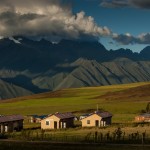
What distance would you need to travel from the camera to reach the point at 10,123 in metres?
124

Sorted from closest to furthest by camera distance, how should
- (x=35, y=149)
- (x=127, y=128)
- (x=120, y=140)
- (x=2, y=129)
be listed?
1. (x=35, y=149)
2. (x=120, y=140)
3. (x=127, y=128)
4. (x=2, y=129)

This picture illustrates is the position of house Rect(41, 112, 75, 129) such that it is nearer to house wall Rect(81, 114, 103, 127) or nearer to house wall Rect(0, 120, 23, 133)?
house wall Rect(81, 114, 103, 127)

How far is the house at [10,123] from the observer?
122 meters

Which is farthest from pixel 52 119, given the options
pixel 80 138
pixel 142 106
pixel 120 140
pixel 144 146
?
pixel 142 106

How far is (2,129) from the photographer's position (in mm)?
122062

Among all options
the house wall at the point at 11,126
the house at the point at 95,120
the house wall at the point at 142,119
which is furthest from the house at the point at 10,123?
the house wall at the point at 142,119

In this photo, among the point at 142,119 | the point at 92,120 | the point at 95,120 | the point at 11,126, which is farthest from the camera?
the point at 142,119

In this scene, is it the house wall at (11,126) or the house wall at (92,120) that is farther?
the house wall at (92,120)

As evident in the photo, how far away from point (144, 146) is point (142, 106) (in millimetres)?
121878

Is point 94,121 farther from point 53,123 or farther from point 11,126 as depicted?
point 11,126

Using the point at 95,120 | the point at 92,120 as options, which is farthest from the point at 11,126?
the point at 95,120

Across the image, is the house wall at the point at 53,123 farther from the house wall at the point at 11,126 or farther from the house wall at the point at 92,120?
Answer: the house wall at the point at 11,126

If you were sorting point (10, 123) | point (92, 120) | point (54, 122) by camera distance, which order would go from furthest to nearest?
1. point (92, 120)
2. point (54, 122)
3. point (10, 123)

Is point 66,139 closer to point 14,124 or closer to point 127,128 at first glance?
point 127,128
